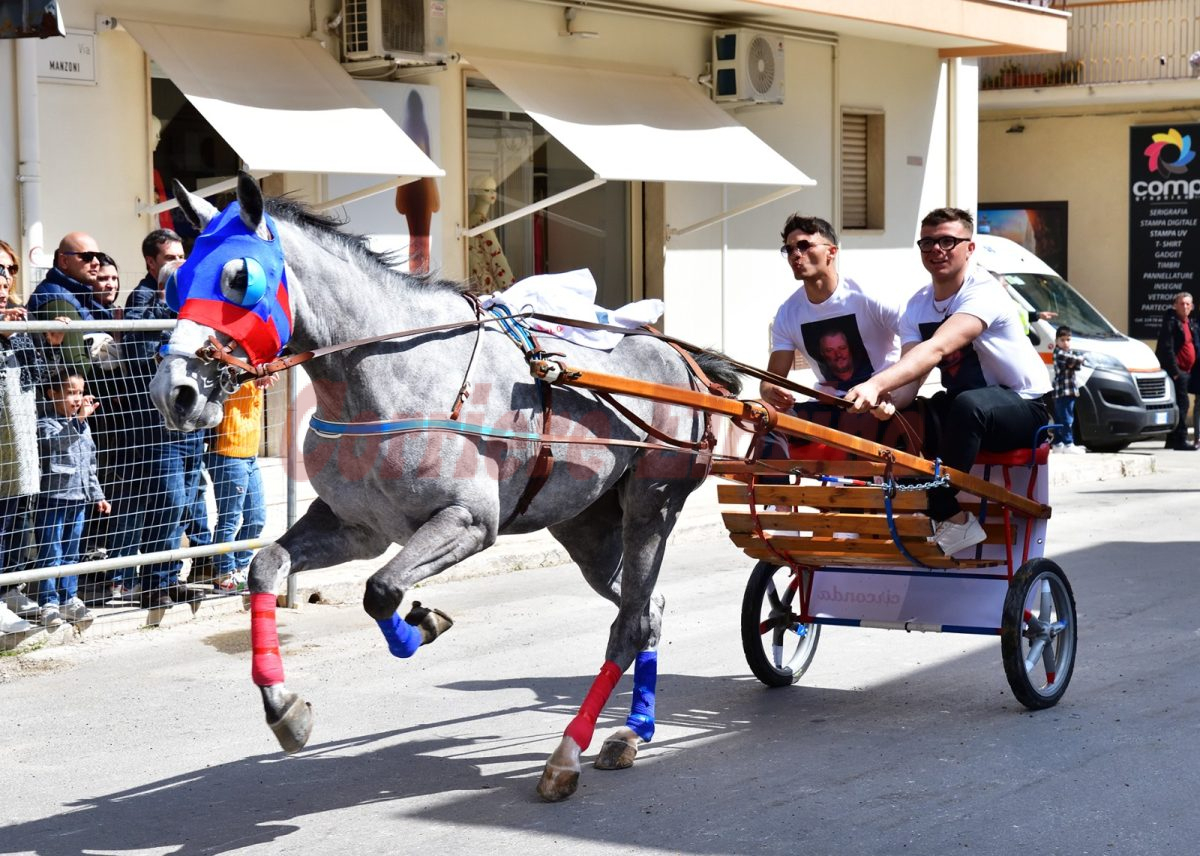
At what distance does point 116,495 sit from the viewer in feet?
27.4

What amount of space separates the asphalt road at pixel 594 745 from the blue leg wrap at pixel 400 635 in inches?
20.6

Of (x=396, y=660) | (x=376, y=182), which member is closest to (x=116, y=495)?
(x=396, y=660)

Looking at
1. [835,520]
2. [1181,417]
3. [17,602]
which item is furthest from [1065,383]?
[17,602]

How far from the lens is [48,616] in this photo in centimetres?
798

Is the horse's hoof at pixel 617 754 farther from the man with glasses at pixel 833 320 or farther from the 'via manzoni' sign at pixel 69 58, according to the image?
the 'via manzoni' sign at pixel 69 58

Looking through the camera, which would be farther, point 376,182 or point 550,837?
point 376,182

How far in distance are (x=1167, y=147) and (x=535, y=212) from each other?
12.9 meters

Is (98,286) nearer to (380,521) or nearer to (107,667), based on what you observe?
(107,667)

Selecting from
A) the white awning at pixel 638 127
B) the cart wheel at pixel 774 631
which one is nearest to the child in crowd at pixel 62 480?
the cart wheel at pixel 774 631

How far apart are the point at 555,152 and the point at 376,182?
2.76 meters

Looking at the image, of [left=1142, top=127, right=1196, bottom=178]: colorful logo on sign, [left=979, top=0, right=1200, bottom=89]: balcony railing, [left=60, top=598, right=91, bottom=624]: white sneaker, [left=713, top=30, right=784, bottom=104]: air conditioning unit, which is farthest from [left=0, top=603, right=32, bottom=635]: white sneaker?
[left=1142, top=127, right=1196, bottom=178]: colorful logo on sign

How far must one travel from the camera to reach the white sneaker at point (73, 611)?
8.13 metres

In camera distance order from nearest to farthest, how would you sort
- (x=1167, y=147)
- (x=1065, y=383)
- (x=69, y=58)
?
(x=69, y=58) → (x=1065, y=383) → (x=1167, y=147)

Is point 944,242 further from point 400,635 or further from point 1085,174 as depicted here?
point 1085,174
